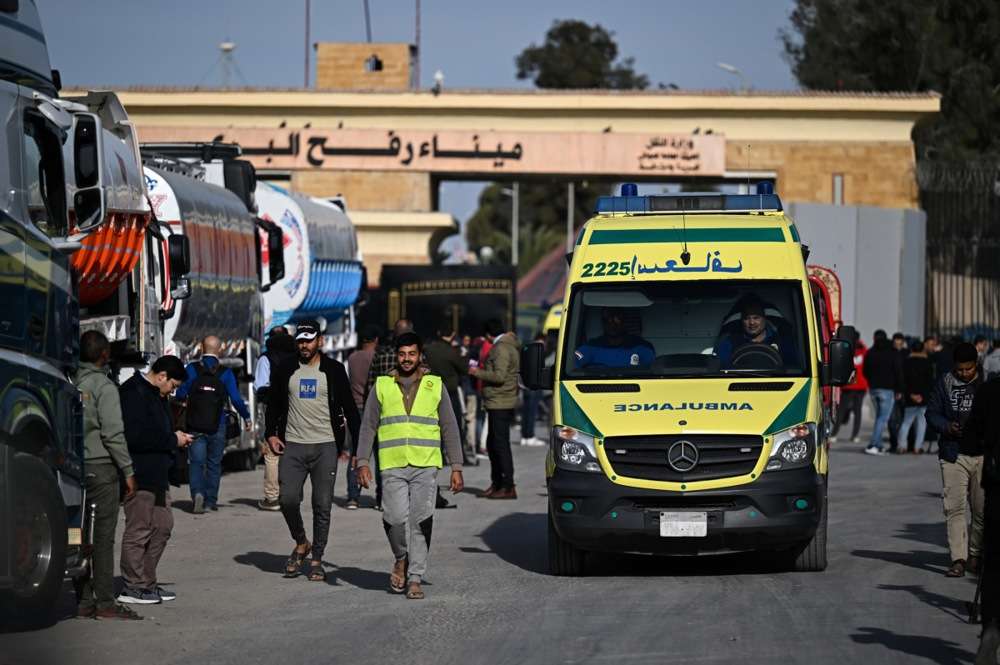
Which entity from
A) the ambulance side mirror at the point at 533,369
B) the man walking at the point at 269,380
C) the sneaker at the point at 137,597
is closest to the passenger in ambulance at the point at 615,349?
the ambulance side mirror at the point at 533,369

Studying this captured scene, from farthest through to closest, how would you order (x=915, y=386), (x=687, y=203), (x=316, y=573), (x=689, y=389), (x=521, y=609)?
(x=915, y=386), (x=687, y=203), (x=316, y=573), (x=689, y=389), (x=521, y=609)

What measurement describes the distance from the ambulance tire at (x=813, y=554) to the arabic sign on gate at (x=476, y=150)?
42392 mm

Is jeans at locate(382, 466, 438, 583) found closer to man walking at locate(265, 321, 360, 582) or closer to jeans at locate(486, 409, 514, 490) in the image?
man walking at locate(265, 321, 360, 582)

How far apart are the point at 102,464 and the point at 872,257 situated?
27672mm

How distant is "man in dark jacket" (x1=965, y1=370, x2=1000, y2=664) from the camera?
893 centimetres

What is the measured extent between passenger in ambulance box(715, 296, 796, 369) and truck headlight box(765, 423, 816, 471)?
0.75 metres

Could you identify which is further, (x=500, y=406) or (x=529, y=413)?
(x=529, y=413)

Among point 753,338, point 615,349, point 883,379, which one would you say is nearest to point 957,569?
point 753,338

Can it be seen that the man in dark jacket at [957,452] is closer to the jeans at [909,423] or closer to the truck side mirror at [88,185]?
the truck side mirror at [88,185]

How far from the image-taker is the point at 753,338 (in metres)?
13.6

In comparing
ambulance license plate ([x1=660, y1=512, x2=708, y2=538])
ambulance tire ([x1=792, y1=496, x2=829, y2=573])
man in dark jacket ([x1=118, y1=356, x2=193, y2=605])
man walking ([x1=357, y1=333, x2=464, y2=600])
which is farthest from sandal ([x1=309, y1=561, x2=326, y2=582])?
ambulance tire ([x1=792, y1=496, x2=829, y2=573])

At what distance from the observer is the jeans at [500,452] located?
20000mm

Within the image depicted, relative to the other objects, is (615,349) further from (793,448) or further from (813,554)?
(813,554)

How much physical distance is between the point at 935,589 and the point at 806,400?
1582 mm
